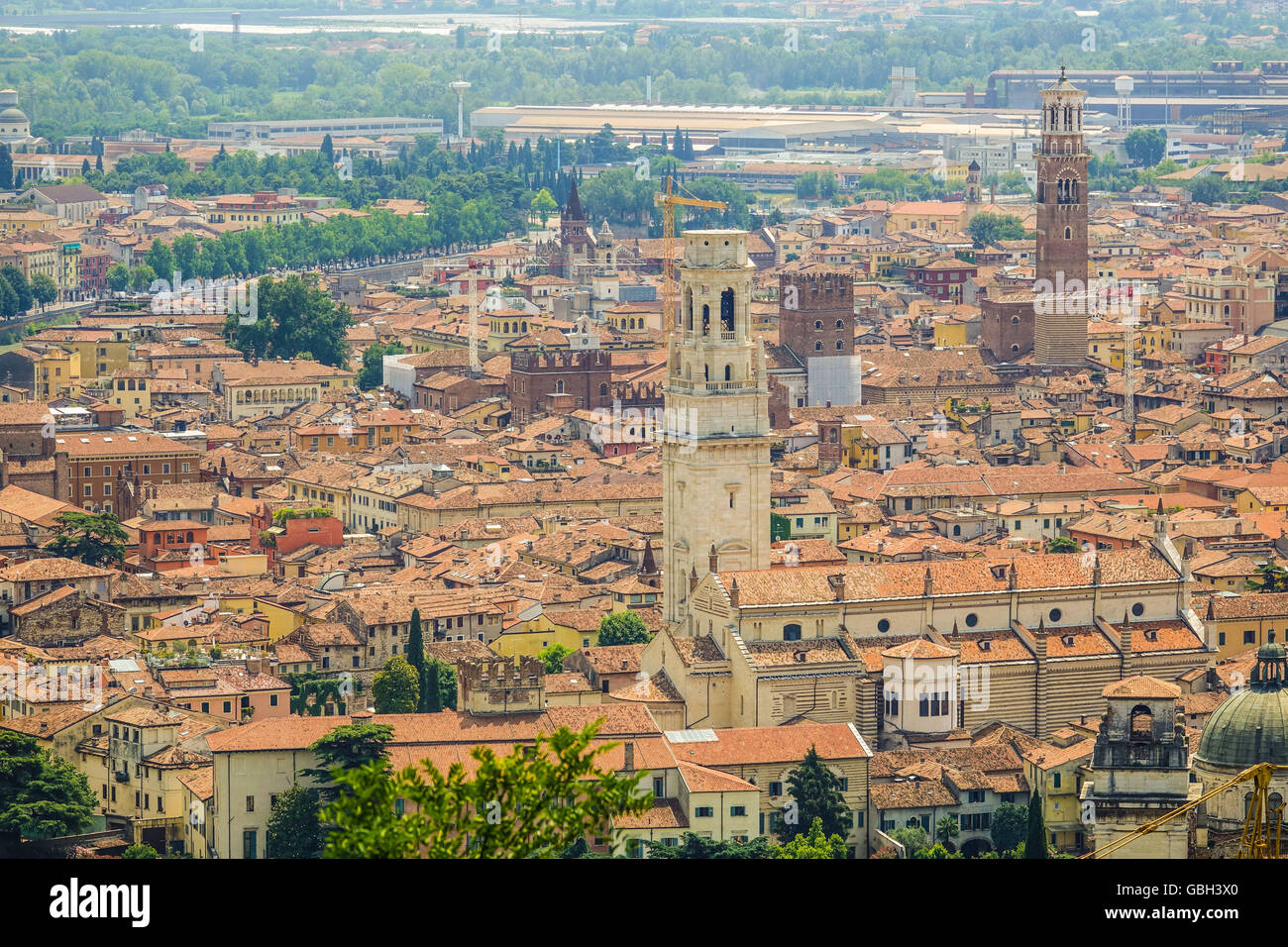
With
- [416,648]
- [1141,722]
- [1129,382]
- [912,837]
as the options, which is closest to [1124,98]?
[1129,382]

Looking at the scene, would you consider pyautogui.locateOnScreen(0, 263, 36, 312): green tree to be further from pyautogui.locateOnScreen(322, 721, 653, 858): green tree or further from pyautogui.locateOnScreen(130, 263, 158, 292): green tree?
pyautogui.locateOnScreen(322, 721, 653, 858): green tree

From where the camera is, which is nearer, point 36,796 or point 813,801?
point 813,801

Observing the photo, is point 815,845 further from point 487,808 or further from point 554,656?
point 487,808

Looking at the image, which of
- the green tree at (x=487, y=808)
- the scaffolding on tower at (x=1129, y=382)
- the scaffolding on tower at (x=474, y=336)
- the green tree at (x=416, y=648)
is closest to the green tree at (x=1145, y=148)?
the scaffolding on tower at (x=474, y=336)

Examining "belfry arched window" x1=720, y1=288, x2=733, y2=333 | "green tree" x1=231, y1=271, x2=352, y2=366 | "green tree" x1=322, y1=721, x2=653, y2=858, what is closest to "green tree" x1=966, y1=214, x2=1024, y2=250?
"green tree" x1=231, y1=271, x2=352, y2=366
